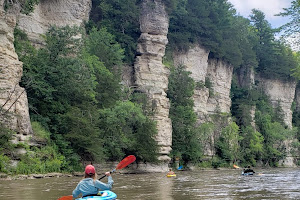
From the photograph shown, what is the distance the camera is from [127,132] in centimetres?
3111

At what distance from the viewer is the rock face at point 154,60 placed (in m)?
36.5

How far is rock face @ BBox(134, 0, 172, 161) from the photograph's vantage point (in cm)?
Answer: 3647

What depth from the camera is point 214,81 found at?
170ft

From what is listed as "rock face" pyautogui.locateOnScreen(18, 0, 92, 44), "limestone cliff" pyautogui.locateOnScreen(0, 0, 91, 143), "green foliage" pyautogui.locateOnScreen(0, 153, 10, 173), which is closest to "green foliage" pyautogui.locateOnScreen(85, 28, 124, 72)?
"rock face" pyautogui.locateOnScreen(18, 0, 92, 44)

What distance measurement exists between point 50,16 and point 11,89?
12.4m

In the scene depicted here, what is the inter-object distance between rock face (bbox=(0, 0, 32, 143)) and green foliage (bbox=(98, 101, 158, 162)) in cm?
647

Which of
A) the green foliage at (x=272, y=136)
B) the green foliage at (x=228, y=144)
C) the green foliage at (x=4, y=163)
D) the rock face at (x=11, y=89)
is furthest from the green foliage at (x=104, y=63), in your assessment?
the green foliage at (x=272, y=136)

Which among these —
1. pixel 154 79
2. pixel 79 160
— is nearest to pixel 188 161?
pixel 154 79

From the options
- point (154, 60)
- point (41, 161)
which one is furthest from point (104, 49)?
point (41, 161)

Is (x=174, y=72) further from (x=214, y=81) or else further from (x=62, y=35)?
(x=62, y=35)

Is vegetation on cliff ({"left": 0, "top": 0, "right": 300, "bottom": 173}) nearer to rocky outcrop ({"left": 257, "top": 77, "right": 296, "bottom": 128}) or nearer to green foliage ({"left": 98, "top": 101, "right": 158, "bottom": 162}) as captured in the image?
green foliage ({"left": 98, "top": 101, "right": 158, "bottom": 162})

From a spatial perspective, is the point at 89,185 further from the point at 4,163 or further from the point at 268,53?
the point at 268,53

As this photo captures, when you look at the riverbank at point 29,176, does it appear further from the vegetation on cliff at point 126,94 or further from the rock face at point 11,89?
the rock face at point 11,89

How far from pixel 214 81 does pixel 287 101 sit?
17.7 meters
